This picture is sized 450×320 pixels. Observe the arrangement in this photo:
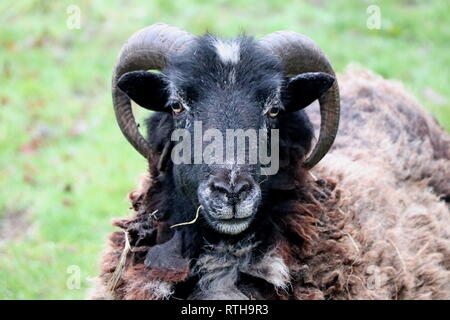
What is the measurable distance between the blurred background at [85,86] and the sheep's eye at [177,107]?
10.2 ft

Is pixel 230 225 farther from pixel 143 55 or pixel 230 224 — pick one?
pixel 143 55

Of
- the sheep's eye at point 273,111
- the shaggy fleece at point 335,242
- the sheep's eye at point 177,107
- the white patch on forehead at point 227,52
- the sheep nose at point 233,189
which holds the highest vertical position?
the white patch on forehead at point 227,52

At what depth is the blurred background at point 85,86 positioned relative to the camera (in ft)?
31.6

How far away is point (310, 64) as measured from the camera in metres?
6.01

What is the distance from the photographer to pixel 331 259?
5699 mm

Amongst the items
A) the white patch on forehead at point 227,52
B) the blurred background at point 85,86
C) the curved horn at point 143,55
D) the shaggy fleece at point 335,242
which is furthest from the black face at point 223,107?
the blurred background at point 85,86

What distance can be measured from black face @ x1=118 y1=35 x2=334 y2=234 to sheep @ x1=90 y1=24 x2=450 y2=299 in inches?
0.4

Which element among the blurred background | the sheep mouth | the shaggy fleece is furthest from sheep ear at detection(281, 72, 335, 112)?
the blurred background

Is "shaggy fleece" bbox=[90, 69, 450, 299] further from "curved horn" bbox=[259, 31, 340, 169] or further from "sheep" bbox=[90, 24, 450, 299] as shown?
"curved horn" bbox=[259, 31, 340, 169]

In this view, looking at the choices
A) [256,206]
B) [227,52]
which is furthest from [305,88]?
[256,206]

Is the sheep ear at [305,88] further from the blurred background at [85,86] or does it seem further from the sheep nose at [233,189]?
the blurred background at [85,86]

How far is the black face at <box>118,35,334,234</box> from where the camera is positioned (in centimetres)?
501
